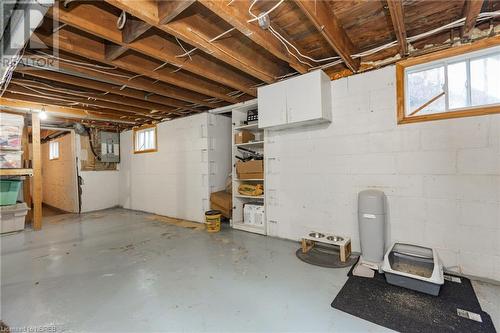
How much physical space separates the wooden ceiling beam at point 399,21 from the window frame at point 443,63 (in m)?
0.18

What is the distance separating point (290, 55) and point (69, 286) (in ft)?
11.1

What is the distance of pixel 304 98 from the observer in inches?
111

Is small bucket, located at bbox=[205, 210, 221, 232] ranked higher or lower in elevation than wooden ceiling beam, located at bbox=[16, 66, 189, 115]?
lower

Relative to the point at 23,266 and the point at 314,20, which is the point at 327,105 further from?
the point at 23,266

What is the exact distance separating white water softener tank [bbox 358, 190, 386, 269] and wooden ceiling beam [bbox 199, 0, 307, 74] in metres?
1.91

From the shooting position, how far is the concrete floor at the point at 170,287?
1644 millimetres

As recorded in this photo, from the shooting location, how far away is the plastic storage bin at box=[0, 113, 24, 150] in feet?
12.8

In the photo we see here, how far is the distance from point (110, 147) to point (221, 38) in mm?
5686

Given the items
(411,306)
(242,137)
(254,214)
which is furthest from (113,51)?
(411,306)

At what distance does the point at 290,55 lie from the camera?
8.35 ft

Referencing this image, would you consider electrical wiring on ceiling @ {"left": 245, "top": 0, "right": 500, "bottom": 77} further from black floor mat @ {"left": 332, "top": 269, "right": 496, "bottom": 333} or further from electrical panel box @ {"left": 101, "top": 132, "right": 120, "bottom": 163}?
electrical panel box @ {"left": 101, "top": 132, "right": 120, "bottom": 163}

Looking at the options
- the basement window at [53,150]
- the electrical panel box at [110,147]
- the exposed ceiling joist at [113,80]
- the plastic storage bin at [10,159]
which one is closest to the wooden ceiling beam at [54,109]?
the plastic storage bin at [10,159]

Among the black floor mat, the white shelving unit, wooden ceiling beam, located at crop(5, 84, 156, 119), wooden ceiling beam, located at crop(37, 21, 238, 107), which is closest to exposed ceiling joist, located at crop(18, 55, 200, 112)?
wooden ceiling beam, located at crop(37, 21, 238, 107)

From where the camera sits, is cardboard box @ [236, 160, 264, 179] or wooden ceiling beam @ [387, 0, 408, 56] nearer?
wooden ceiling beam @ [387, 0, 408, 56]
